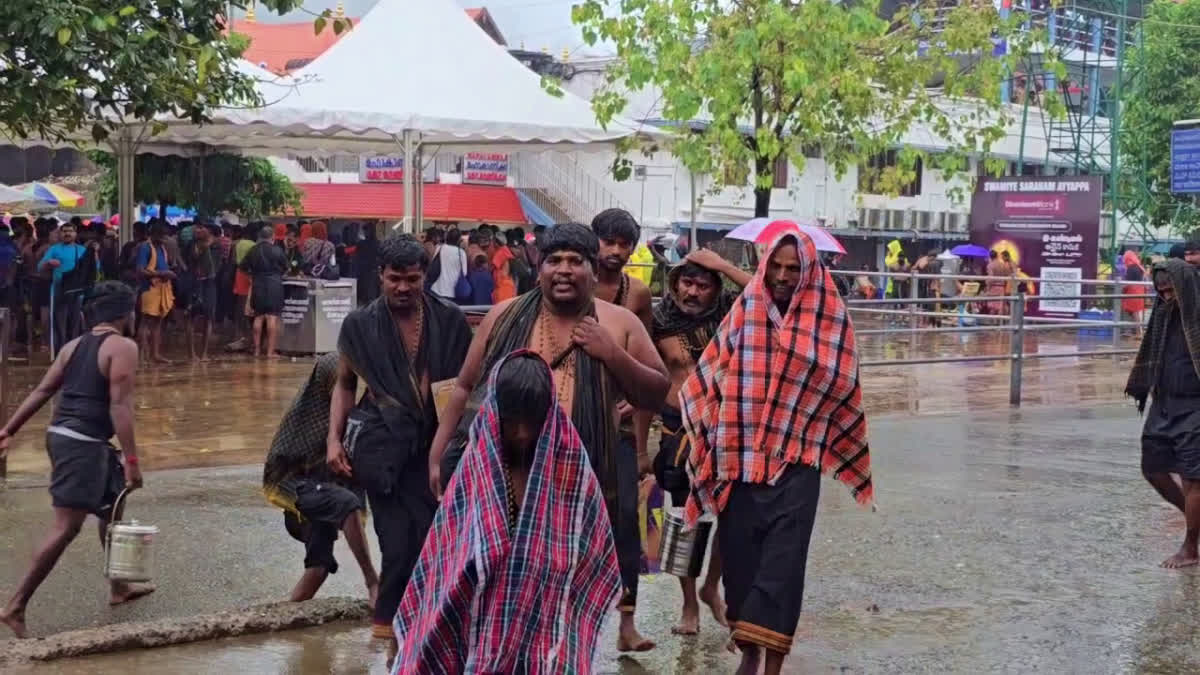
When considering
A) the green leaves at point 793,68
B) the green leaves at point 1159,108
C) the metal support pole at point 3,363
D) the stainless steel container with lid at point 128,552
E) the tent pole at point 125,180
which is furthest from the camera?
the green leaves at point 1159,108

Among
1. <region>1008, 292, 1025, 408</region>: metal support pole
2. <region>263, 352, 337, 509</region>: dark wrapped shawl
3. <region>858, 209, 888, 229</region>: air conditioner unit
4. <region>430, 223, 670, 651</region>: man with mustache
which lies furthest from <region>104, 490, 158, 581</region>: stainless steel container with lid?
<region>858, 209, 888, 229</region>: air conditioner unit

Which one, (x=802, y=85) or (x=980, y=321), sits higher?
(x=802, y=85)

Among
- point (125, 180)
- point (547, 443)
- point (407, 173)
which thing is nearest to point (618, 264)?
point (547, 443)

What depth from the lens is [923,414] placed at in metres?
14.5

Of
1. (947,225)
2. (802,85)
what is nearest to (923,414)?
(802,85)

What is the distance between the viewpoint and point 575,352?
5082 mm

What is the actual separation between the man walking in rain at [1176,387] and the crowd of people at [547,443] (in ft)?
8.46

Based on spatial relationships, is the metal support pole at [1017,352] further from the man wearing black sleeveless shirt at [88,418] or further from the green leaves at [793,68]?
the man wearing black sleeveless shirt at [88,418]

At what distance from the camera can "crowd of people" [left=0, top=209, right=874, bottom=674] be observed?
4215 mm

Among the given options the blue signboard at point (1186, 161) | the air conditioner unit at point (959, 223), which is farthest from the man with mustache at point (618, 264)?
the air conditioner unit at point (959, 223)

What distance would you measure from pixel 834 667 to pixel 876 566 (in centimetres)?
181

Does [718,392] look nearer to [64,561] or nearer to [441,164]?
[64,561]

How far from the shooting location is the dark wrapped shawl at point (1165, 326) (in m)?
7.99

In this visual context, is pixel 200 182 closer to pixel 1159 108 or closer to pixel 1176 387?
pixel 1176 387
